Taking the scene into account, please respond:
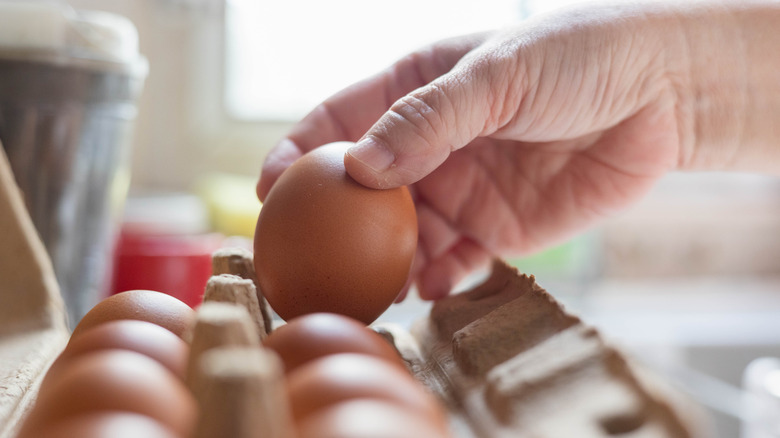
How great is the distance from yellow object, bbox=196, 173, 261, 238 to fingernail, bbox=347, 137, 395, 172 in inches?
35.3

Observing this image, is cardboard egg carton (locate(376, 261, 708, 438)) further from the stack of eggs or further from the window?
the window

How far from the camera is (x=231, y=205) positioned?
1.73 m

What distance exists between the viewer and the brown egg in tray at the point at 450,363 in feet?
1.15

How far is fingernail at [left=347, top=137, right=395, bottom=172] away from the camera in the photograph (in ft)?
2.06

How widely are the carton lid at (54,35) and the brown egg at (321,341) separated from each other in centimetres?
63

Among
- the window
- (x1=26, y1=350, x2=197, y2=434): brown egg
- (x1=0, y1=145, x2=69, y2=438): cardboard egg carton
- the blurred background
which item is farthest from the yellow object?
(x1=26, y1=350, x2=197, y2=434): brown egg

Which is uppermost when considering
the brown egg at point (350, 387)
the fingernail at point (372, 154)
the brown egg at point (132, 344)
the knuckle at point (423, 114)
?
the knuckle at point (423, 114)

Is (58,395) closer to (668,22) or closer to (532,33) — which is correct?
(532,33)

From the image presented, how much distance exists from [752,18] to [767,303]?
65.0 inches

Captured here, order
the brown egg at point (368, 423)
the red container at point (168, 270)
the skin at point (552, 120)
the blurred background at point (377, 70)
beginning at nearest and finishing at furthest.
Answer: the brown egg at point (368, 423) < the skin at point (552, 120) < the red container at point (168, 270) < the blurred background at point (377, 70)

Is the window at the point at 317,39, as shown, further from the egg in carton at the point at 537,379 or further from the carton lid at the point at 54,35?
the egg in carton at the point at 537,379

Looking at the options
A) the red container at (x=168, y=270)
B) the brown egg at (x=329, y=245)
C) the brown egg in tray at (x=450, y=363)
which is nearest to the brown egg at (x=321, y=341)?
the brown egg in tray at (x=450, y=363)

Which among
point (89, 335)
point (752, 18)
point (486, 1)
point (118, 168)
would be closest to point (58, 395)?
point (89, 335)

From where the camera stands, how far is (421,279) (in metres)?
0.97
